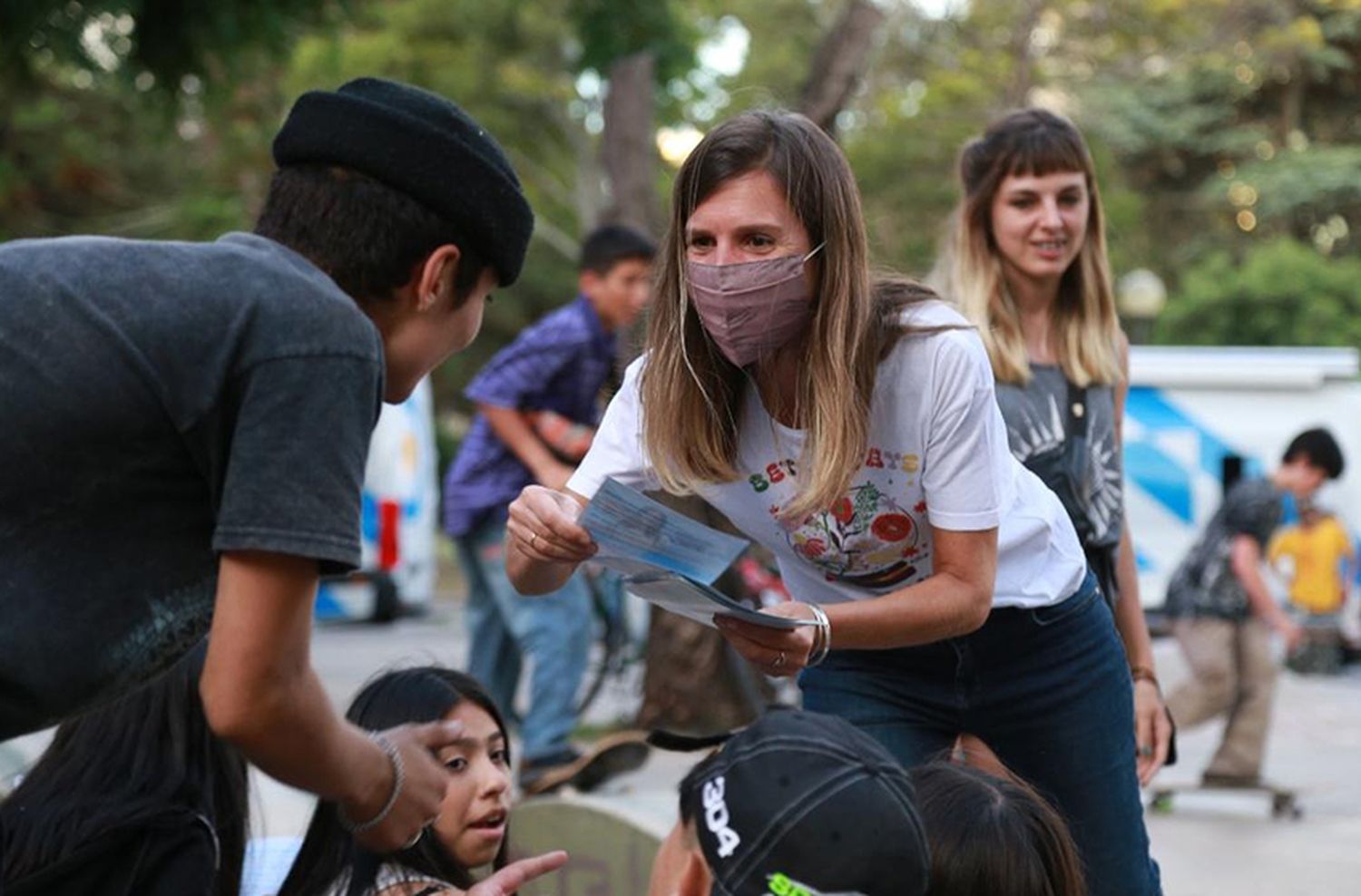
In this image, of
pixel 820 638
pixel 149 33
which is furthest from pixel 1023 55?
pixel 820 638

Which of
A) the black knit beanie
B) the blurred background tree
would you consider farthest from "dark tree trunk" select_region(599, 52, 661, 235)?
the black knit beanie

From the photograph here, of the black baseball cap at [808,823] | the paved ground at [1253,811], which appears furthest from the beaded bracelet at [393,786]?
the paved ground at [1253,811]

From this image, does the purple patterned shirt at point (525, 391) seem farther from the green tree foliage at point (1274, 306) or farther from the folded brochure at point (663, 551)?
the green tree foliage at point (1274, 306)

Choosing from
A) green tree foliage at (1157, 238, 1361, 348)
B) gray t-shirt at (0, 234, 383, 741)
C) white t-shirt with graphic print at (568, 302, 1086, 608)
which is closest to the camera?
gray t-shirt at (0, 234, 383, 741)

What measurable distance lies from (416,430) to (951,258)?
13.0 metres

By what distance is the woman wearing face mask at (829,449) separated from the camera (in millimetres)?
2830

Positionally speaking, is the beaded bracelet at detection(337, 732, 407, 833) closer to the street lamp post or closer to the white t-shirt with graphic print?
the white t-shirt with graphic print

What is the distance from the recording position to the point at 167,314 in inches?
78.7

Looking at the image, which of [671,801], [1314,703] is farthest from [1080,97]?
[671,801]

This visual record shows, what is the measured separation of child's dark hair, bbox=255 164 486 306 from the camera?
2.19 meters

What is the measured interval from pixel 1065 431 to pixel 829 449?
1.02 metres

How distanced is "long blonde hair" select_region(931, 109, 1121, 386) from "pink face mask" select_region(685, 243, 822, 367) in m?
1.01

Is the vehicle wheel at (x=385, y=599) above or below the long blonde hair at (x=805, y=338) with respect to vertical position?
below

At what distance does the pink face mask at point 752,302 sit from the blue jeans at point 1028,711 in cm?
64
